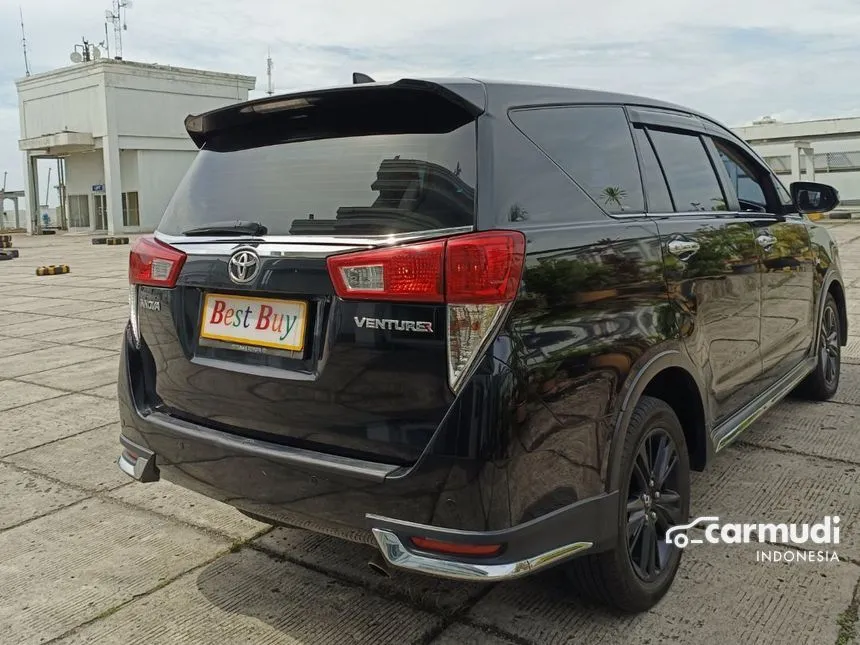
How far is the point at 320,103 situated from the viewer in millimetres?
2498

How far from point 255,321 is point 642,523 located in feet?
4.85

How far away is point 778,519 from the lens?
11.0 ft

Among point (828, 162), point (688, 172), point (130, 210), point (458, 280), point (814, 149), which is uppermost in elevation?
point (814, 149)

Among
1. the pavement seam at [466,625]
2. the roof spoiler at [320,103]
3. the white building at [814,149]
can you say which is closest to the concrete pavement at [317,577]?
the pavement seam at [466,625]

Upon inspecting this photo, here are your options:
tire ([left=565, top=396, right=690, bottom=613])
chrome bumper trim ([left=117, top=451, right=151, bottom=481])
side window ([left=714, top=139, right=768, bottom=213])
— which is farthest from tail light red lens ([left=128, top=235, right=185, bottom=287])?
side window ([left=714, top=139, right=768, bottom=213])

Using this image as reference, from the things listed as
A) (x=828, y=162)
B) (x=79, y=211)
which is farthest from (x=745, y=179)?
(x=79, y=211)

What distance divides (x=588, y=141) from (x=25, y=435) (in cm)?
401

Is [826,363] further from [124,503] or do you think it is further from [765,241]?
[124,503]

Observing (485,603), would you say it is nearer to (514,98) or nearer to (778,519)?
(778,519)

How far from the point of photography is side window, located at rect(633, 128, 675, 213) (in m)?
2.99

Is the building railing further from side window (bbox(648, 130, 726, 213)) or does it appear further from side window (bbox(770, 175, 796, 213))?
side window (bbox(648, 130, 726, 213))

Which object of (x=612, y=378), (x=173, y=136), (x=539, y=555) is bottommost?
(x=539, y=555)

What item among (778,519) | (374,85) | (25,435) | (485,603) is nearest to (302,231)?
(374,85)

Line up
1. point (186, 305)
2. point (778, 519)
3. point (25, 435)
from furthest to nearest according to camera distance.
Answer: point (25, 435), point (778, 519), point (186, 305)
